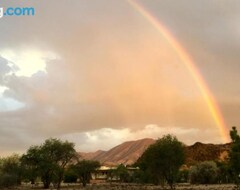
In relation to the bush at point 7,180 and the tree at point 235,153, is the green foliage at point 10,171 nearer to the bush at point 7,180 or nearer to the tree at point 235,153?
the bush at point 7,180

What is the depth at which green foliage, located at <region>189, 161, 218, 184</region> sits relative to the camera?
373 ft

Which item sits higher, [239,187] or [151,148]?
[151,148]

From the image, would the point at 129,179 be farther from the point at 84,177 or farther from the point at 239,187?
the point at 239,187

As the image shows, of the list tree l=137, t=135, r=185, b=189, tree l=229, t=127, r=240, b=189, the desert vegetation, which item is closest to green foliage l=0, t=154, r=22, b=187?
the desert vegetation

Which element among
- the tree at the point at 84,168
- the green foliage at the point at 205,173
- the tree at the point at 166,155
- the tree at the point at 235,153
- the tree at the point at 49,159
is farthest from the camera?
the tree at the point at 84,168

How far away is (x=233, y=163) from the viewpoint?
49.1 metres

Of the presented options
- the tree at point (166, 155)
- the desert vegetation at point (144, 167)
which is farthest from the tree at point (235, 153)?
the tree at point (166, 155)

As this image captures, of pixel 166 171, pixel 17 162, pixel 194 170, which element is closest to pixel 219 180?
pixel 194 170

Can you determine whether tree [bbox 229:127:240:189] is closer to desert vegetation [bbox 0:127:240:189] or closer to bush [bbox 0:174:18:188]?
desert vegetation [bbox 0:127:240:189]

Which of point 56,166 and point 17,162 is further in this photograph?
point 17,162

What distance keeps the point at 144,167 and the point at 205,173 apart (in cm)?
2048

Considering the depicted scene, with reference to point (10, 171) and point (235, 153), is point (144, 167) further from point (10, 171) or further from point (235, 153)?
point (235, 153)

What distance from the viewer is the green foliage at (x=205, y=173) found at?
114 m

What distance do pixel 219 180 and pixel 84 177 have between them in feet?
142
